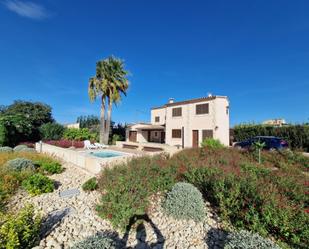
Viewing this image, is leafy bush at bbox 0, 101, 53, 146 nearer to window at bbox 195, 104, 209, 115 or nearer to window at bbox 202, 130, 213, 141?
window at bbox 195, 104, 209, 115

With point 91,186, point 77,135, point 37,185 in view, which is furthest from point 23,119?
point 91,186

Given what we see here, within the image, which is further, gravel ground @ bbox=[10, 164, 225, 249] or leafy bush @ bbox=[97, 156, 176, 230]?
leafy bush @ bbox=[97, 156, 176, 230]

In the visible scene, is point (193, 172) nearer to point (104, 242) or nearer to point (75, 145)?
point (104, 242)

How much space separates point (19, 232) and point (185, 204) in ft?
12.3

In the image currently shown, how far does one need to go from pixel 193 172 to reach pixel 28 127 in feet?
70.3

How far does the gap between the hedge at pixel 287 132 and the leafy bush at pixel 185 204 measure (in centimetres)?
1621

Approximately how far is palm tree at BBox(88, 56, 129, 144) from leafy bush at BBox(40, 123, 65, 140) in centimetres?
676

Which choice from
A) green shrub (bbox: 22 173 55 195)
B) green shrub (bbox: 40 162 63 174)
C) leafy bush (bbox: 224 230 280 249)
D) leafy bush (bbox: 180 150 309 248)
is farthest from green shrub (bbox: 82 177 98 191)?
leafy bush (bbox: 224 230 280 249)

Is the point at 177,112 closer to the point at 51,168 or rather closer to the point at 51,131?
the point at 51,131

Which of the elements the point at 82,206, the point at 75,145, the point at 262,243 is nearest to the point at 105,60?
the point at 75,145

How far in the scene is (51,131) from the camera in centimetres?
2250

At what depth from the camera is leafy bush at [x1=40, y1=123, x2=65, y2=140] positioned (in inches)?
877

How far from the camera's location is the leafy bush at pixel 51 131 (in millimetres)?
22266

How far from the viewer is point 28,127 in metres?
20.3
